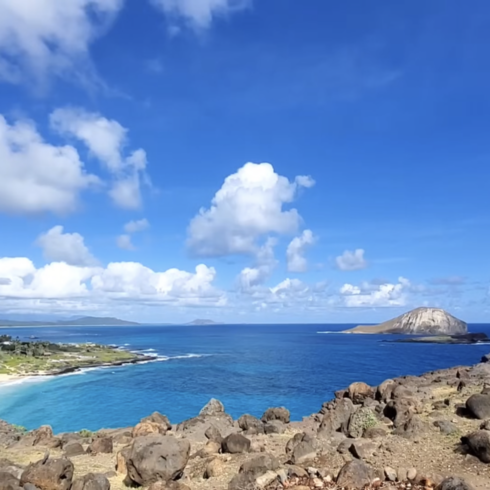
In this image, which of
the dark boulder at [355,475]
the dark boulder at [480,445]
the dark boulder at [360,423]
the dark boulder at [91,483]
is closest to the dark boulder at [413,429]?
the dark boulder at [360,423]

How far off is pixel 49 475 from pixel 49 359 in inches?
4286

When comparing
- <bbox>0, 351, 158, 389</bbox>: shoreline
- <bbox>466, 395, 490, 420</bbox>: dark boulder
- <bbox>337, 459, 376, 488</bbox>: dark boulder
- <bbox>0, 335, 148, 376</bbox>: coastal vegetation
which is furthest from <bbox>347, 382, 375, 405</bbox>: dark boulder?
<bbox>0, 335, 148, 376</bbox>: coastal vegetation

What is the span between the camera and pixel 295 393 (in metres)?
73.7

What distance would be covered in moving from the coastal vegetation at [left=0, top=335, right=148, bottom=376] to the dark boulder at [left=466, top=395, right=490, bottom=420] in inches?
3576

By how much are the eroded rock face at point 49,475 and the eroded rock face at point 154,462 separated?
2.41m

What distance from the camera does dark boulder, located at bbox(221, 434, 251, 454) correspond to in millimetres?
22641

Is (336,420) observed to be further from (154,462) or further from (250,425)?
(154,462)

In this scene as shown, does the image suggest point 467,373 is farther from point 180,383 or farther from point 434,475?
point 180,383

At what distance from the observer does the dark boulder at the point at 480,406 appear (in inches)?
992

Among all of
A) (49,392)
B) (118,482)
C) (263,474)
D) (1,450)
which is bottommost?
(49,392)

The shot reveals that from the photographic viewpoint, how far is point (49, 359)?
378ft

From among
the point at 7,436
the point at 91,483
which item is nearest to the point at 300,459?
the point at 91,483

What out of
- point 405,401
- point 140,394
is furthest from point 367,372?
point 405,401

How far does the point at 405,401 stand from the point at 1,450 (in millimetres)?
26498
